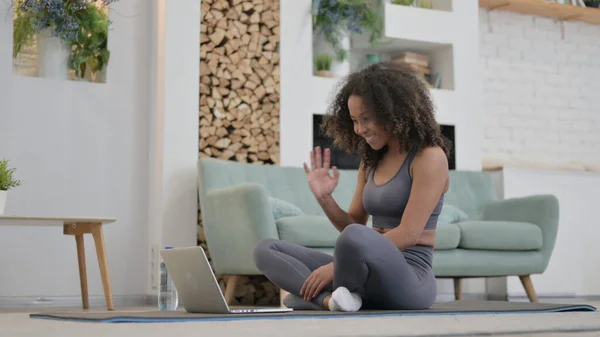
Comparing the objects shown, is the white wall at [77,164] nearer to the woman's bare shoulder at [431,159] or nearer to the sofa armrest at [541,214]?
the sofa armrest at [541,214]

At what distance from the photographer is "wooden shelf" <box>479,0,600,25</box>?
5.63 metres

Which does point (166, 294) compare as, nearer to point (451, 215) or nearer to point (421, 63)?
point (451, 215)

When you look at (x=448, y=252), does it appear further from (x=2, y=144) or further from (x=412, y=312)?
(x=2, y=144)

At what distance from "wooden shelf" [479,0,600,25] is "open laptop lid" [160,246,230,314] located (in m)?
3.76

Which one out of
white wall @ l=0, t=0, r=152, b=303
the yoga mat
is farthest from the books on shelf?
the yoga mat

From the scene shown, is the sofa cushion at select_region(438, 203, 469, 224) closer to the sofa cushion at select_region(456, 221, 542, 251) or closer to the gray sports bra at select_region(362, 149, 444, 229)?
the sofa cushion at select_region(456, 221, 542, 251)

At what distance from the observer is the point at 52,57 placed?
4562mm

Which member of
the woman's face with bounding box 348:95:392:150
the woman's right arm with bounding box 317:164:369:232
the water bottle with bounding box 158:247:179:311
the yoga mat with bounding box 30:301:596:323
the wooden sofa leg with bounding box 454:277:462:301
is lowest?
the wooden sofa leg with bounding box 454:277:462:301

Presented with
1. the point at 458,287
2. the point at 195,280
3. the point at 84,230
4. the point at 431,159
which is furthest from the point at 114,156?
the point at 431,159

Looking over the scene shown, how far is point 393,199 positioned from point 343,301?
14.1 inches

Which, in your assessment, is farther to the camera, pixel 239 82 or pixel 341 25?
pixel 341 25

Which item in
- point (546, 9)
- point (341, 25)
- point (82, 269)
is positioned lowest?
point (82, 269)

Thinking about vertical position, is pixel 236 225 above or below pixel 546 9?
below

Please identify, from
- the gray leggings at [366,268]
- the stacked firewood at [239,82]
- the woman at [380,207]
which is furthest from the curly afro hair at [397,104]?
the stacked firewood at [239,82]
